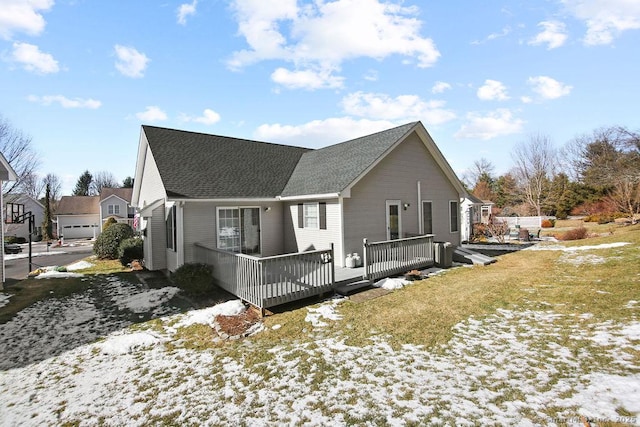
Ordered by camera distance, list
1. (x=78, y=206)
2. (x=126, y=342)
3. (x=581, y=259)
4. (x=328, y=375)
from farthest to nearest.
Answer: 1. (x=78, y=206)
2. (x=581, y=259)
3. (x=126, y=342)
4. (x=328, y=375)

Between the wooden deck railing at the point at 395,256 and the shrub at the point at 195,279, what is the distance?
5033 millimetres

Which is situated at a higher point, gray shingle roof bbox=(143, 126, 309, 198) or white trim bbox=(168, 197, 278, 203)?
gray shingle roof bbox=(143, 126, 309, 198)

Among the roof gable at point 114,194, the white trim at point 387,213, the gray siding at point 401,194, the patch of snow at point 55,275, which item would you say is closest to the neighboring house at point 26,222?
the roof gable at point 114,194

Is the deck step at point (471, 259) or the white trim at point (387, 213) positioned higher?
the white trim at point (387, 213)

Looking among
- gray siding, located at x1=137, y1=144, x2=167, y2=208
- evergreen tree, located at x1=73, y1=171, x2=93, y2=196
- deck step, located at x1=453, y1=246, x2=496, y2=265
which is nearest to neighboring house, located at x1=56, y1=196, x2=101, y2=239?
evergreen tree, located at x1=73, y1=171, x2=93, y2=196

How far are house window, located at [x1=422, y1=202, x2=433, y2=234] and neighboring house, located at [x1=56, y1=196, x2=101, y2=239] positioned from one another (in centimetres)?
4415

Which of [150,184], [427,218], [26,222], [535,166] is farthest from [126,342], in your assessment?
[26,222]

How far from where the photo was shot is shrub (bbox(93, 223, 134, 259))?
17000 mm

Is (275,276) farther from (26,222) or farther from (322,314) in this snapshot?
(26,222)

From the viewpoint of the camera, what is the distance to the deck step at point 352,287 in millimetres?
8570

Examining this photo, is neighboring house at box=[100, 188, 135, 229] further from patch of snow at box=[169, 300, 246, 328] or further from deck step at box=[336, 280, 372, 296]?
deck step at box=[336, 280, 372, 296]

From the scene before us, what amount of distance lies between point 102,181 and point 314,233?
7495 centimetres

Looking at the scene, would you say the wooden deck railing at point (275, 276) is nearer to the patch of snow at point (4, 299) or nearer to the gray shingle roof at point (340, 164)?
the gray shingle roof at point (340, 164)

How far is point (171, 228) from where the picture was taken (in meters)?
11.6
